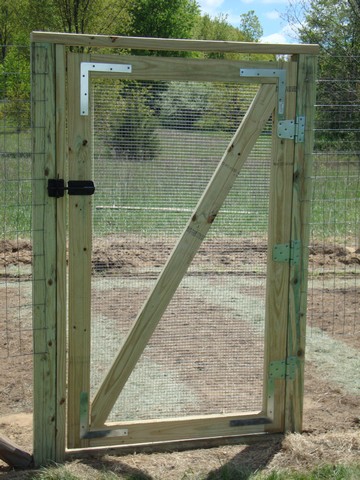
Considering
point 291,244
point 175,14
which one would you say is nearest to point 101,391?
point 291,244

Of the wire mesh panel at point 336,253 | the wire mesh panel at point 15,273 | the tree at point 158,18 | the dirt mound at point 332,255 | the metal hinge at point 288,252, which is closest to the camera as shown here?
the metal hinge at point 288,252

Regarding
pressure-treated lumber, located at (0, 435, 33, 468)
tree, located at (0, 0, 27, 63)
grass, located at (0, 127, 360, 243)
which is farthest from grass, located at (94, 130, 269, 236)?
tree, located at (0, 0, 27, 63)

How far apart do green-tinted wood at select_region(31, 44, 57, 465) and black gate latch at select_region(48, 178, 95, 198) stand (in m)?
0.04

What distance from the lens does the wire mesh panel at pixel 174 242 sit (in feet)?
12.8

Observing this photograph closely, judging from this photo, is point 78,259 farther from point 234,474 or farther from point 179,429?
point 234,474

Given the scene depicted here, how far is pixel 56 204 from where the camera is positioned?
Result: 12.6 feet

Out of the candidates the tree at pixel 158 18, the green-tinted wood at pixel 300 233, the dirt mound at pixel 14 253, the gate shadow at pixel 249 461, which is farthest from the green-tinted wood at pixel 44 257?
the tree at pixel 158 18

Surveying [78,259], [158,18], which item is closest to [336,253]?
[78,259]

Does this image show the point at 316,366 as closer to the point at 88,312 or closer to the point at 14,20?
the point at 88,312

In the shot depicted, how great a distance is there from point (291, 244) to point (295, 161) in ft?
1.71

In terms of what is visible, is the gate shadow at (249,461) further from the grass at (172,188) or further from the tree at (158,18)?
the tree at (158,18)

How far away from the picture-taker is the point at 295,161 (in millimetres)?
4141

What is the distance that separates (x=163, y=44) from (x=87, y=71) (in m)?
0.46

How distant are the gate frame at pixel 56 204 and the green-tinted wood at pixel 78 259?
0.16 ft
